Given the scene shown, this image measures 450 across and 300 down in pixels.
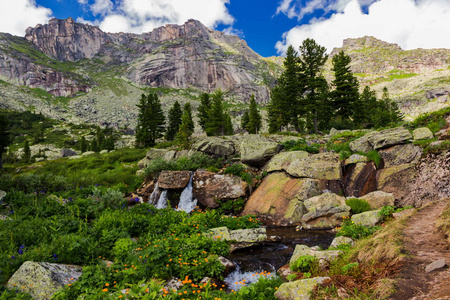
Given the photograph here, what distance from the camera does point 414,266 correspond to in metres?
4.18

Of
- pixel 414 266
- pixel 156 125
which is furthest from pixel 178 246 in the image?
pixel 156 125

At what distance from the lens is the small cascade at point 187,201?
50.8 ft

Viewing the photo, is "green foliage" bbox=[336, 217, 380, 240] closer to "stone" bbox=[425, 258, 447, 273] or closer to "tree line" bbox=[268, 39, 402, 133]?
"stone" bbox=[425, 258, 447, 273]

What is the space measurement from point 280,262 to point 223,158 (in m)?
14.3

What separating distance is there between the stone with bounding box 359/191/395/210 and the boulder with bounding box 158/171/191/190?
11991 millimetres

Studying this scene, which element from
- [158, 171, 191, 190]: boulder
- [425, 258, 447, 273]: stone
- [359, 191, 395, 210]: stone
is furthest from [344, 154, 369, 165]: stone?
[158, 171, 191, 190]: boulder

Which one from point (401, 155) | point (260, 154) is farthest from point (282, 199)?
point (401, 155)

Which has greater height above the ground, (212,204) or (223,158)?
(223,158)

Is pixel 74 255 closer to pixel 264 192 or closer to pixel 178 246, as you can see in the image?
pixel 178 246

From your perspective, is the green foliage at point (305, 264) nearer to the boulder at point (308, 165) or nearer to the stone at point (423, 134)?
the boulder at point (308, 165)

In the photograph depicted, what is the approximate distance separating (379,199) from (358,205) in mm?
1365

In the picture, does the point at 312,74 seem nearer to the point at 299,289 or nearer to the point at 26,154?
the point at 299,289

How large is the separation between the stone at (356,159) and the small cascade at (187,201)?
36.0ft

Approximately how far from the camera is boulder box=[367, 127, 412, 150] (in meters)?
13.3
